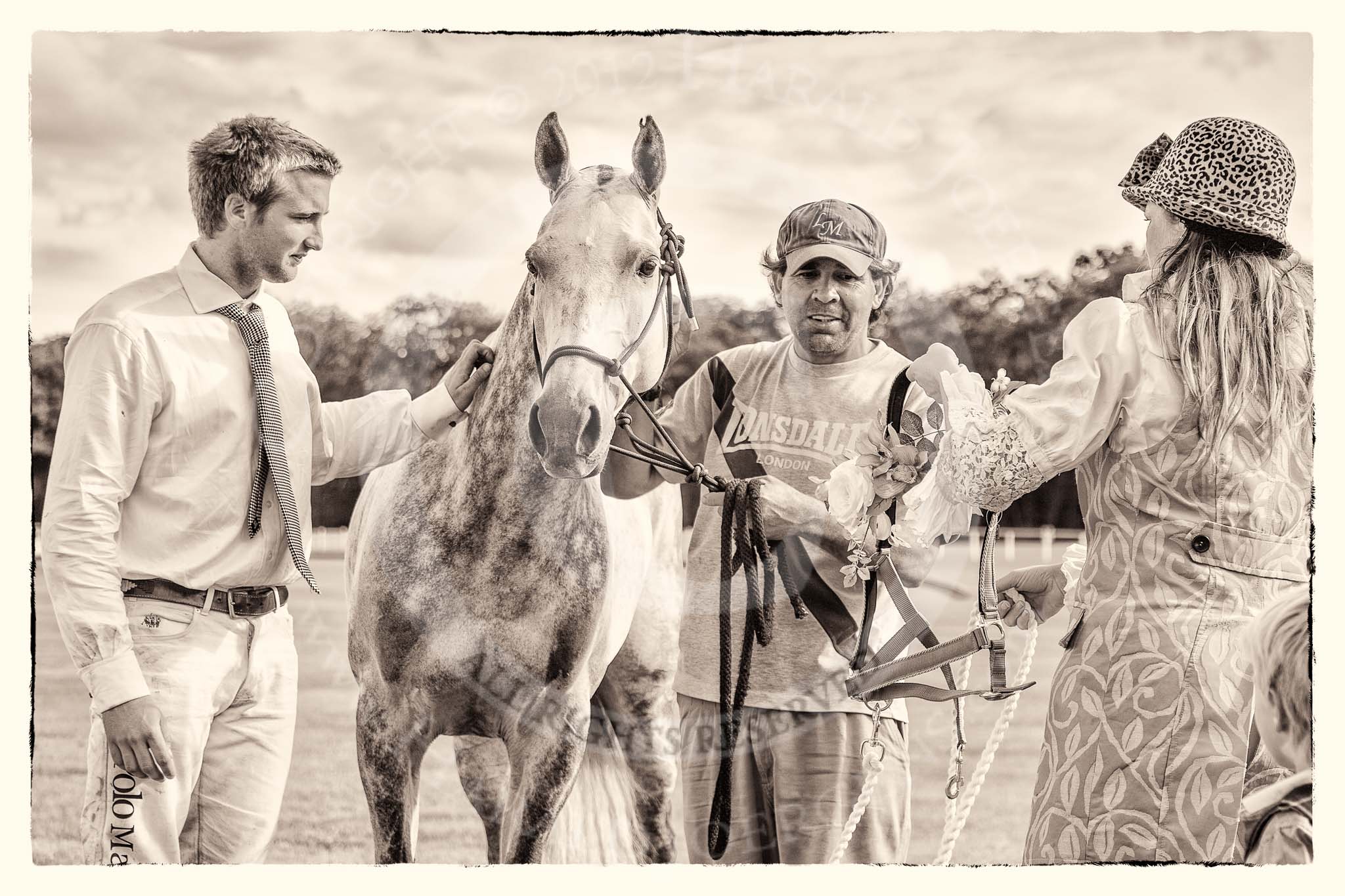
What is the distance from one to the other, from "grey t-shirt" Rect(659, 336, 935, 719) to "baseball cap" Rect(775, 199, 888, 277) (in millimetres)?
219

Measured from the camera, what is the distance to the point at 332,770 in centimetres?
365

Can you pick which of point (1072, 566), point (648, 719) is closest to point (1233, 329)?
point (1072, 566)

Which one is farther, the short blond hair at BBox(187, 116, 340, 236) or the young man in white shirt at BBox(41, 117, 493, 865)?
the short blond hair at BBox(187, 116, 340, 236)

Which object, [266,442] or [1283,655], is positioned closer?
[1283,655]

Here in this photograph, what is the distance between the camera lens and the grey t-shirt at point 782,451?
134 inches

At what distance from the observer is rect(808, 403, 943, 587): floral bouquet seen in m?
3.27

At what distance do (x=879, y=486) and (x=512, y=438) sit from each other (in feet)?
3.10

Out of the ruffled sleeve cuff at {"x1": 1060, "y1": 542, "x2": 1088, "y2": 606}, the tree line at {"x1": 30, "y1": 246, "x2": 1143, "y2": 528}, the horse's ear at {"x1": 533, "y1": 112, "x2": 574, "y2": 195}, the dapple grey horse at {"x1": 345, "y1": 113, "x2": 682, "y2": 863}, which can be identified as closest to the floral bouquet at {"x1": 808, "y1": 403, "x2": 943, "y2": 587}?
the tree line at {"x1": 30, "y1": 246, "x2": 1143, "y2": 528}

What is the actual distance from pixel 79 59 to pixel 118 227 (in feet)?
1.67

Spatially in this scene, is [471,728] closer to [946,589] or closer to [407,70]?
[946,589]

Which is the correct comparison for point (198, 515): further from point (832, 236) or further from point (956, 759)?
point (956, 759)

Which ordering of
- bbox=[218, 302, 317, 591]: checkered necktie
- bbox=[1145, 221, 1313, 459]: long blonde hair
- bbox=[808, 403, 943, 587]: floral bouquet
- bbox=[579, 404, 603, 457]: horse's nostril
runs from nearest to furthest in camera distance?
bbox=[1145, 221, 1313, 459]: long blonde hair, bbox=[579, 404, 603, 457]: horse's nostril, bbox=[808, 403, 943, 587]: floral bouquet, bbox=[218, 302, 317, 591]: checkered necktie

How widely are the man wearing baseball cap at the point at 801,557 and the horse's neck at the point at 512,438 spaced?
0.66ft

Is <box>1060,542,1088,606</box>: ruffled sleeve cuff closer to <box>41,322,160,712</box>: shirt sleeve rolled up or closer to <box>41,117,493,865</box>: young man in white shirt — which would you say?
<box>41,117,493,865</box>: young man in white shirt
